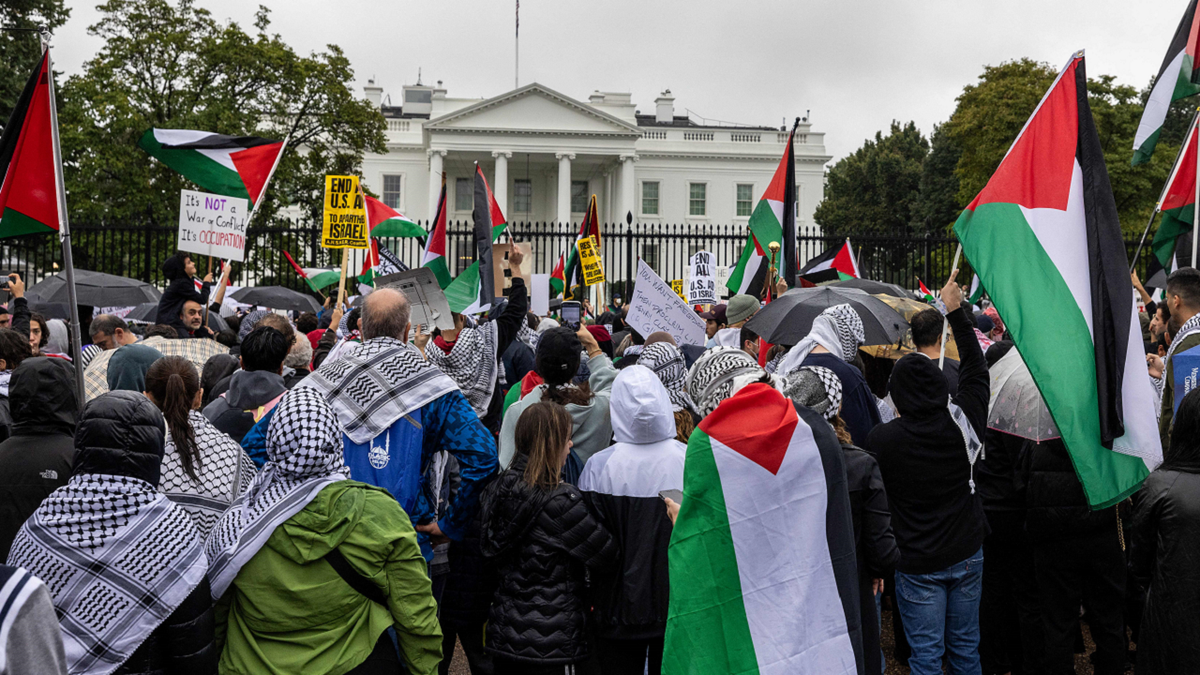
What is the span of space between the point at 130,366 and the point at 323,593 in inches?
100

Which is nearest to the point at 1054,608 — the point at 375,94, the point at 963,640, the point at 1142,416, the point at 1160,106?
the point at 963,640

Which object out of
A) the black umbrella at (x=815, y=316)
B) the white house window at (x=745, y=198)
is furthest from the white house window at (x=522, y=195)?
the black umbrella at (x=815, y=316)

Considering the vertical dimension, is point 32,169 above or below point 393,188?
below

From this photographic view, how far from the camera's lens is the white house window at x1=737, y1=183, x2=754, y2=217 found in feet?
181

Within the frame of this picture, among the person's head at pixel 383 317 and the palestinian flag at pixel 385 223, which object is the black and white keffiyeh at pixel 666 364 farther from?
the palestinian flag at pixel 385 223

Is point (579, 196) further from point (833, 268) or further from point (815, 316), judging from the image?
point (815, 316)

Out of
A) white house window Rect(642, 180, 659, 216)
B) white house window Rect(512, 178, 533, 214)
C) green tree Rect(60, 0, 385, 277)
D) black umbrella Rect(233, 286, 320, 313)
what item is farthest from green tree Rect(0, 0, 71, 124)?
white house window Rect(642, 180, 659, 216)

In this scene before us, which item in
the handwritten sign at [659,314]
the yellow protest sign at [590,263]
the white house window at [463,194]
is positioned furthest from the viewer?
the white house window at [463,194]

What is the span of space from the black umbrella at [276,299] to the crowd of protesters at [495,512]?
838 centimetres

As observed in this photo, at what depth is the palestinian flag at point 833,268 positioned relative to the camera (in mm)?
11039

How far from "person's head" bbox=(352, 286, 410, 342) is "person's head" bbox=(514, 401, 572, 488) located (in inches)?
28.2

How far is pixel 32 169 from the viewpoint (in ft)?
18.1

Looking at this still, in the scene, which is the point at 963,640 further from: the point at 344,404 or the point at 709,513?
the point at 344,404

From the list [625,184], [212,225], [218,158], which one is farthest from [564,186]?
[212,225]
